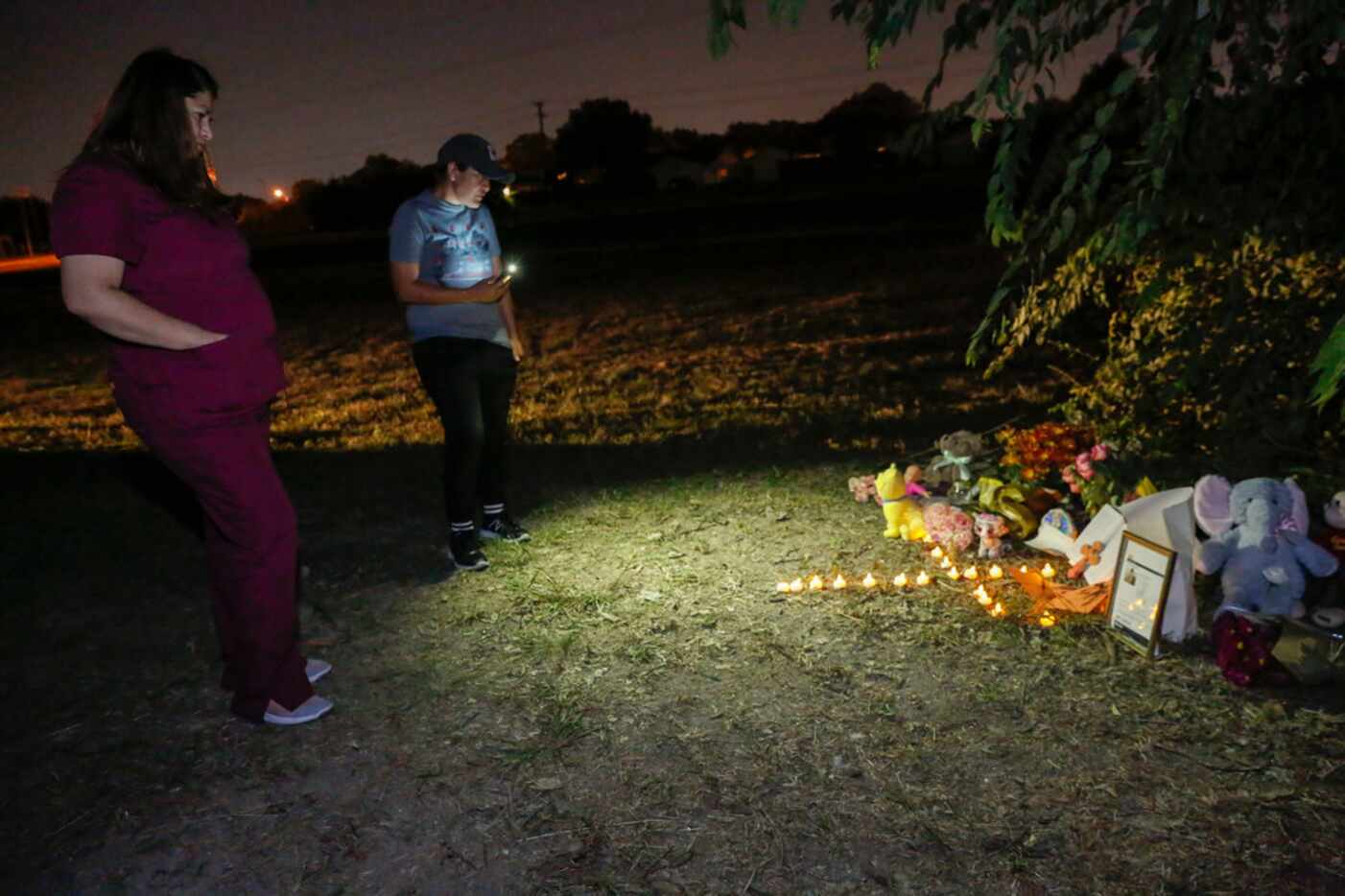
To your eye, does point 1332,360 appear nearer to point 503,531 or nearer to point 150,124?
point 150,124

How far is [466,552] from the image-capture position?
181 inches

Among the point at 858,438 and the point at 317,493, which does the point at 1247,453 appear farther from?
the point at 317,493

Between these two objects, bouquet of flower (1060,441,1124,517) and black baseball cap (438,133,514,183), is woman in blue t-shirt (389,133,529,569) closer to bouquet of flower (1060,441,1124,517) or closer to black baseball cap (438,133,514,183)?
black baseball cap (438,133,514,183)

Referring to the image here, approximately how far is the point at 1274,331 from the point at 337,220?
63.9 m

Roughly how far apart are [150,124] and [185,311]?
21.0 inches

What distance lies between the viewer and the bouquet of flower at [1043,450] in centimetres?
468

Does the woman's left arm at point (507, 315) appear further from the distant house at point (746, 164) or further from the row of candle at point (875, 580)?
Answer: the distant house at point (746, 164)

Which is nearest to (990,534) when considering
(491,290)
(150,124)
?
(491,290)

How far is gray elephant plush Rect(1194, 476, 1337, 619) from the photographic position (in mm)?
3459

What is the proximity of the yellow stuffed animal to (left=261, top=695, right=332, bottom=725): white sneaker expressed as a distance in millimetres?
2840

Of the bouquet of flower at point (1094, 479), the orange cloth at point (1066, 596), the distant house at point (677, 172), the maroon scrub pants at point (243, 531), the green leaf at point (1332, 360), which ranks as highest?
the distant house at point (677, 172)

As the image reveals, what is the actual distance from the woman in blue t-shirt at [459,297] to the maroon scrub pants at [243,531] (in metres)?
1.19

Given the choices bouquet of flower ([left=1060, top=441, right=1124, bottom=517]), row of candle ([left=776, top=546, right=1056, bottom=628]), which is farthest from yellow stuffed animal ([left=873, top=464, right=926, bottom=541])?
bouquet of flower ([left=1060, top=441, right=1124, bottom=517])

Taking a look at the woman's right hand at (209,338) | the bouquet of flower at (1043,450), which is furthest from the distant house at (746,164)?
the woman's right hand at (209,338)
